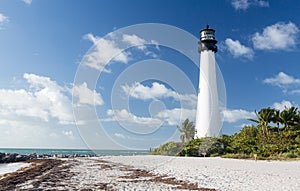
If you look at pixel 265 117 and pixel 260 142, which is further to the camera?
pixel 265 117

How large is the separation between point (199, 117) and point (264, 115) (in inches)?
289

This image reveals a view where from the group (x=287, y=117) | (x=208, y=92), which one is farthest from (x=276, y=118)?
(x=208, y=92)

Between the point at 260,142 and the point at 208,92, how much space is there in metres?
9.06

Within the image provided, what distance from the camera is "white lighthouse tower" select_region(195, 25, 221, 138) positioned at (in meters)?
34.4

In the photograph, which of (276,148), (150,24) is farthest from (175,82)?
(276,148)

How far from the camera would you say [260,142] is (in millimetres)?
29469

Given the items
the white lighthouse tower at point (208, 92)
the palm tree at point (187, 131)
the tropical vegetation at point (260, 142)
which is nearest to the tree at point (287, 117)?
the tropical vegetation at point (260, 142)

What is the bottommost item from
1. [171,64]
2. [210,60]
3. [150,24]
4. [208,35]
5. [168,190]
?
[168,190]

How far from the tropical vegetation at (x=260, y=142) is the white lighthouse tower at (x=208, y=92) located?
1.96 m

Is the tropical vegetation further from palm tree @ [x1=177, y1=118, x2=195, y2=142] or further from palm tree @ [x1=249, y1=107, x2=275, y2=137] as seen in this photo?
palm tree @ [x1=177, y1=118, x2=195, y2=142]

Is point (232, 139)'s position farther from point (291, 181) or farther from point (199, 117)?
point (291, 181)

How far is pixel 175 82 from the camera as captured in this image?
1545cm

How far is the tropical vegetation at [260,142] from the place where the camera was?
26.5 meters

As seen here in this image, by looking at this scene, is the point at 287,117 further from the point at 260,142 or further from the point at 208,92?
the point at 208,92
